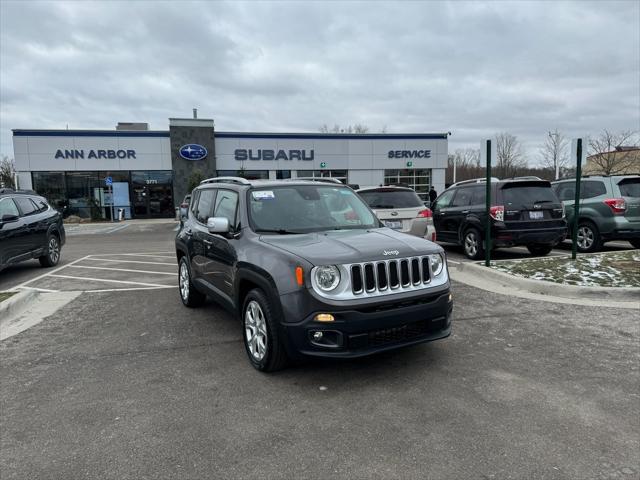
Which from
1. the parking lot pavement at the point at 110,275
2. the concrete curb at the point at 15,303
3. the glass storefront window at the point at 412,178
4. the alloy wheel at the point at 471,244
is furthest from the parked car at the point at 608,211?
the glass storefront window at the point at 412,178

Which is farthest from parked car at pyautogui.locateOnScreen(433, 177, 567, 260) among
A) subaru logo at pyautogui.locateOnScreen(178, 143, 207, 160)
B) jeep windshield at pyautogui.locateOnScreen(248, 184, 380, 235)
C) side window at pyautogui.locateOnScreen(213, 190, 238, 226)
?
subaru logo at pyautogui.locateOnScreen(178, 143, 207, 160)

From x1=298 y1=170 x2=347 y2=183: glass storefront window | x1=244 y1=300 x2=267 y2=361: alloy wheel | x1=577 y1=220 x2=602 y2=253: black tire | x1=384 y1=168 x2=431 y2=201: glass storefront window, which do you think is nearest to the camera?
x1=244 y1=300 x2=267 y2=361: alloy wheel

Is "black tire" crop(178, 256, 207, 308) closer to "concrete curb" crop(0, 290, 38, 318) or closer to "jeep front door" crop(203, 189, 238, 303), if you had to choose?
"jeep front door" crop(203, 189, 238, 303)

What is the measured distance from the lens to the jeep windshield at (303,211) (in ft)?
15.2

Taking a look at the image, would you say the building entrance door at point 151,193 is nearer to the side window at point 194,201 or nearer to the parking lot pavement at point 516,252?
the parking lot pavement at point 516,252

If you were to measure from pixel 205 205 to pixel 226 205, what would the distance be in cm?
86

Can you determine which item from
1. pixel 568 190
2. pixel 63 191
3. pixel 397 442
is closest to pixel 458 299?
pixel 397 442

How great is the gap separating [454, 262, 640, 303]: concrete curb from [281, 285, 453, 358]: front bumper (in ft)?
12.2

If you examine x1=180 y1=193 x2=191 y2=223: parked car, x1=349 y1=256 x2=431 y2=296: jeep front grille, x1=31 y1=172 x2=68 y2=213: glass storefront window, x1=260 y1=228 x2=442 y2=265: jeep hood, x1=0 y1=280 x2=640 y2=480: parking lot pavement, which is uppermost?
x1=31 y1=172 x2=68 y2=213: glass storefront window

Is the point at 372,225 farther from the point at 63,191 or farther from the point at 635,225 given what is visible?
the point at 63,191

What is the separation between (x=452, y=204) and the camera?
35.7 feet

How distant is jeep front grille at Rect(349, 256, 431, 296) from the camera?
3629mm

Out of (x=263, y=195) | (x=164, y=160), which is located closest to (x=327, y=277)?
(x=263, y=195)

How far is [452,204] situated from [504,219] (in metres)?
1.99
